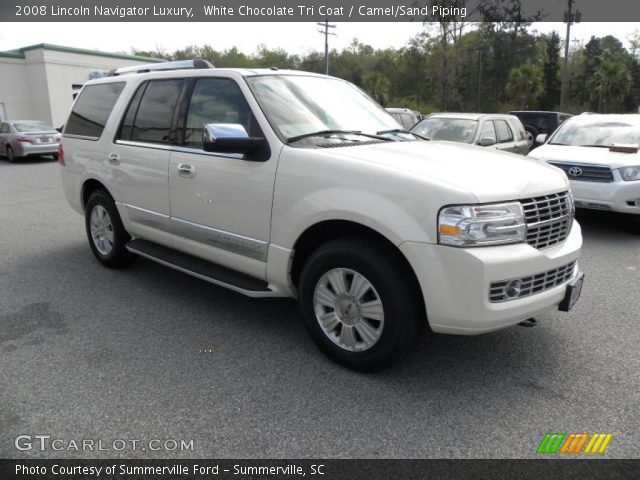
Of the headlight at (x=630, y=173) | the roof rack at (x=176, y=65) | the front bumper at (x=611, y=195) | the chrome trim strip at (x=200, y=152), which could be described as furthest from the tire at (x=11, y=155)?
the headlight at (x=630, y=173)

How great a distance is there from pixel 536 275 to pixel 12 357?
354cm

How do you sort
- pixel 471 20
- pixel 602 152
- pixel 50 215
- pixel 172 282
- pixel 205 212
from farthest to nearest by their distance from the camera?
1. pixel 471 20
2. pixel 50 215
3. pixel 602 152
4. pixel 172 282
5. pixel 205 212

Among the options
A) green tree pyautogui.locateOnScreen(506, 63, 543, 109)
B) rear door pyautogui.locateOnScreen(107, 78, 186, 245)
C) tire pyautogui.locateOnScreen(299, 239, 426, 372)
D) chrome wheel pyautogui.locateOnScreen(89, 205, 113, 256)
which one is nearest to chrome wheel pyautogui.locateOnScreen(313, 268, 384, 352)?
tire pyautogui.locateOnScreen(299, 239, 426, 372)

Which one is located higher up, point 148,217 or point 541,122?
point 541,122

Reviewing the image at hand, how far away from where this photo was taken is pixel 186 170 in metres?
4.11

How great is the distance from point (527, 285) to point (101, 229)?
14.4 feet

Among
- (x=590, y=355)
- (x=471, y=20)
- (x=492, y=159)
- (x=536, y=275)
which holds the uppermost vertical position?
(x=471, y=20)

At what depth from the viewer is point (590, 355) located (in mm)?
3584

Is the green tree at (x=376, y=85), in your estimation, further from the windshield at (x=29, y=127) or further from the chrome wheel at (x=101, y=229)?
the chrome wheel at (x=101, y=229)

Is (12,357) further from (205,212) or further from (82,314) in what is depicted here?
(205,212)

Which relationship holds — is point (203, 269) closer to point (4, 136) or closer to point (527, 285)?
point (527, 285)

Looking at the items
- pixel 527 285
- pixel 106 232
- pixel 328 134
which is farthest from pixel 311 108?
pixel 106 232

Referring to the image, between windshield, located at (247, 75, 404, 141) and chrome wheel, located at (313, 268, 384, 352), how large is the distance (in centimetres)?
108

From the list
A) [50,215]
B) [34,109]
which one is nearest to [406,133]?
[50,215]
